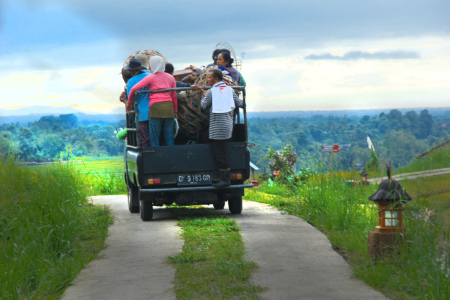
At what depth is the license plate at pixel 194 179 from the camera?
985cm

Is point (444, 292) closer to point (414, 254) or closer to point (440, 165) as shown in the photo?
point (414, 254)

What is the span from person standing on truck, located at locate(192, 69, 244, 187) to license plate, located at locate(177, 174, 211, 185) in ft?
0.48

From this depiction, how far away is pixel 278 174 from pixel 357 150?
9.23m

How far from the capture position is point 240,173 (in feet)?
33.1

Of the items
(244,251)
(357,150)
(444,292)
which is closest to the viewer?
(444,292)

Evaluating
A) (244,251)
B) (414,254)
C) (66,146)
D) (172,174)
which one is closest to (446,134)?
(414,254)

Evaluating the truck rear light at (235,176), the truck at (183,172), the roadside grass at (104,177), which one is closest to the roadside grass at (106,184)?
the roadside grass at (104,177)

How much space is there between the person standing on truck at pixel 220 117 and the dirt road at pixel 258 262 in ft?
2.92

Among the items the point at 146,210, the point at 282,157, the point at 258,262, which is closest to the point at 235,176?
the point at 146,210

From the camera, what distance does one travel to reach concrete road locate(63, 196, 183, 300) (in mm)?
5625

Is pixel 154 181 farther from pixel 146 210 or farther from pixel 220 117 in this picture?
pixel 220 117

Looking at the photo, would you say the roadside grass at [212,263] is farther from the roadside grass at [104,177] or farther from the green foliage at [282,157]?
the green foliage at [282,157]

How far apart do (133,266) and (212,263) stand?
2.74ft

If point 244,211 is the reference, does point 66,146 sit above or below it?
above
